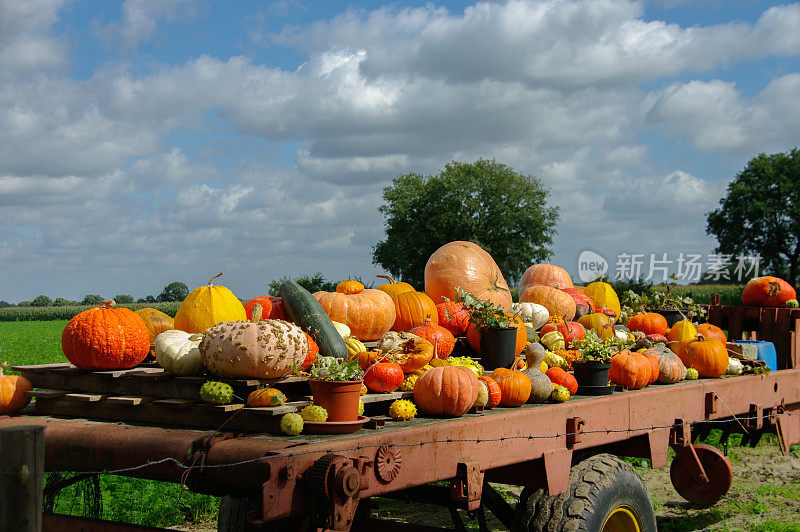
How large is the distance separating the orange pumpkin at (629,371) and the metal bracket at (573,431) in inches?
43.0

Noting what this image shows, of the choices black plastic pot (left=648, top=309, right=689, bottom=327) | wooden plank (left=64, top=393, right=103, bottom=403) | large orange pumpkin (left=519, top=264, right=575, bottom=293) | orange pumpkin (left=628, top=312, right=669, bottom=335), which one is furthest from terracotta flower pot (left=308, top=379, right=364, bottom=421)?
large orange pumpkin (left=519, top=264, right=575, bottom=293)

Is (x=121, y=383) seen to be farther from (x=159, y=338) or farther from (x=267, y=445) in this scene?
(x=267, y=445)

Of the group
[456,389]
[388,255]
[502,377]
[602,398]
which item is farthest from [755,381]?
[388,255]

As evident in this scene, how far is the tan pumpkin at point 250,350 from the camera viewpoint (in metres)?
4.35

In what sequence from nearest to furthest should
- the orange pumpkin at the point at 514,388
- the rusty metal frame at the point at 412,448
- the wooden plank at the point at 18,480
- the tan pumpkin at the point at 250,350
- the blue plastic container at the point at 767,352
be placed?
the wooden plank at the point at 18,480 < the rusty metal frame at the point at 412,448 < the tan pumpkin at the point at 250,350 < the orange pumpkin at the point at 514,388 < the blue plastic container at the point at 767,352

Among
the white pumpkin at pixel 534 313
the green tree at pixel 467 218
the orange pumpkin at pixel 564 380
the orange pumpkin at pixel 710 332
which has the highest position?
the green tree at pixel 467 218

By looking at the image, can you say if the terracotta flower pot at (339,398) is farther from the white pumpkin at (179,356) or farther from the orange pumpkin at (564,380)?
the orange pumpkin at (564,380)

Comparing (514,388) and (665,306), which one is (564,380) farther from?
(665,306)

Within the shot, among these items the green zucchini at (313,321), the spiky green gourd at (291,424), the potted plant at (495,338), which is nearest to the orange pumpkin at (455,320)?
the potted plant at (495,338)

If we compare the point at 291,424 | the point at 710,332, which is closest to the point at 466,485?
the point at 291,424

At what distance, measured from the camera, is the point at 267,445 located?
367cm

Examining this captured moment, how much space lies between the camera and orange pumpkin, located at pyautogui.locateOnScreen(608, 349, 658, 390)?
19.2 ft

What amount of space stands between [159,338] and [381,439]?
183 centimetres

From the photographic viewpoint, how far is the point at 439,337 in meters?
6.15
